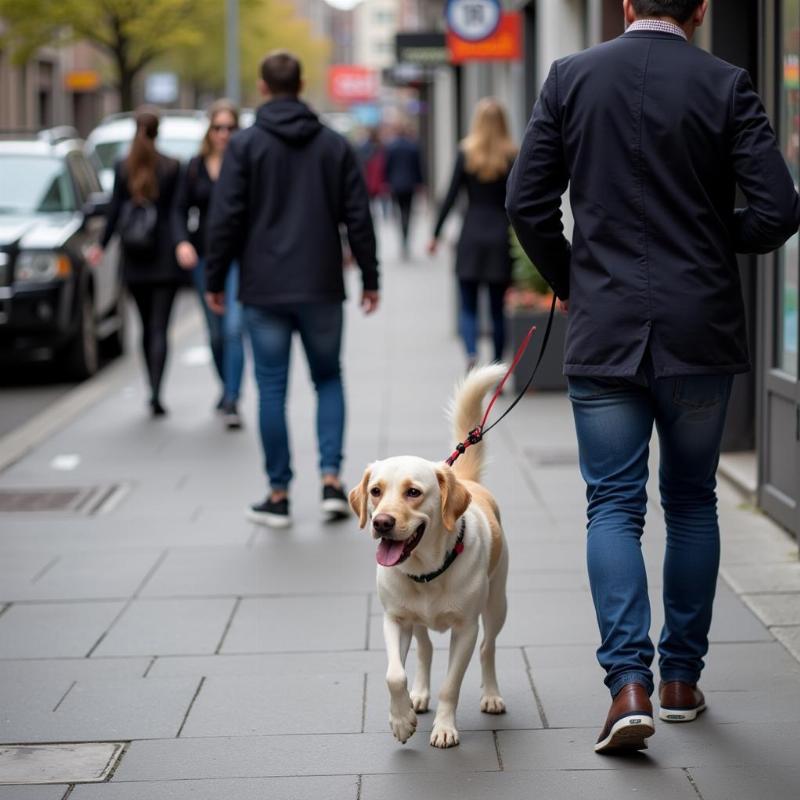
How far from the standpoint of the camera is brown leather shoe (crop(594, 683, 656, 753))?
12.8ft

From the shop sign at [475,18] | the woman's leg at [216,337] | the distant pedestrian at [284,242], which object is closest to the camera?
the distant pedestrian at [284,242]

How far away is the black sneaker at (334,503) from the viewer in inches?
285

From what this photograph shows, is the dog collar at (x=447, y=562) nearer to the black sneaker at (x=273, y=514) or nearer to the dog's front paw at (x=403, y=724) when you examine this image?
the dog's front paw at (x=403, y=724)

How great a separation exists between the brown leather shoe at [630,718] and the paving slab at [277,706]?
77cm

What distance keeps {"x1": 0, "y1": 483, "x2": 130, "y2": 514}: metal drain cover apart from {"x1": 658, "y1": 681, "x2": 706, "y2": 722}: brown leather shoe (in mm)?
3889

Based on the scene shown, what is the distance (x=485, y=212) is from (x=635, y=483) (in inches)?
287

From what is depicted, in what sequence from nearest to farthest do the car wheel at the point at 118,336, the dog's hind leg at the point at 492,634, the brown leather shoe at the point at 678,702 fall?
the brown leather shoe at the point at 678,702 < the dog's hind leg at the point at 492,634 < the car wheel at the point at 118,336

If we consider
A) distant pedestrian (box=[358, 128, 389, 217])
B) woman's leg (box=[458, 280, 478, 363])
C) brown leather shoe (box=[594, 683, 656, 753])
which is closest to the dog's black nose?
brown leather shoe (box=[594, 683, 656, 753])

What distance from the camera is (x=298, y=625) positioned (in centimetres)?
550

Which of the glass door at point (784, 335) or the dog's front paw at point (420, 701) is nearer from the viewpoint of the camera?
the dog's front paw at point (420, 701)

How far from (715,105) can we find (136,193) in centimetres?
668

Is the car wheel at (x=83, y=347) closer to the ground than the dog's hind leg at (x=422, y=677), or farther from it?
farther from it

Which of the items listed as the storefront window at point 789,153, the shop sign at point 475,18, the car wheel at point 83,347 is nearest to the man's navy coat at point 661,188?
the storefront window at point 789,153

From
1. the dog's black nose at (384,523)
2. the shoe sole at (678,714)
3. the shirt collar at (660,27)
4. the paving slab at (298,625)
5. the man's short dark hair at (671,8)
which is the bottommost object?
the paving slab at (298,625)
